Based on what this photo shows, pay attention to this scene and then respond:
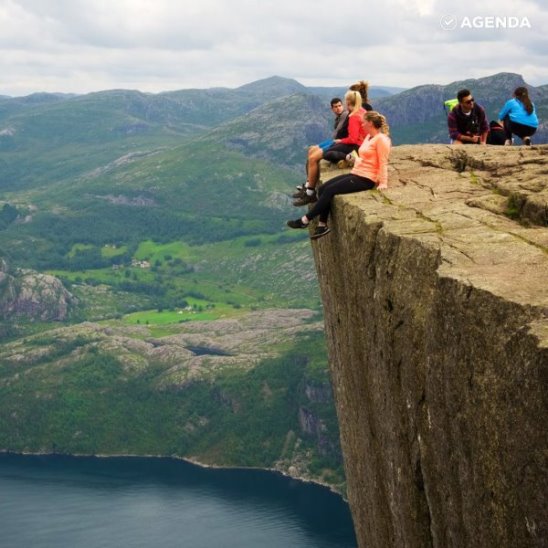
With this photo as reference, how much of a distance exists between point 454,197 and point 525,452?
8.82 m

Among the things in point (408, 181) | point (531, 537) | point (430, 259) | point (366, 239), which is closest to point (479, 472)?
point (531, 537)

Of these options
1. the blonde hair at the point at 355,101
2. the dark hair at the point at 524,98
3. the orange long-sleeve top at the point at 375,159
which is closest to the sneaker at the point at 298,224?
the orange long-sleeve top at the point at 375,159

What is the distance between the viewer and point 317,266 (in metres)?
18.7

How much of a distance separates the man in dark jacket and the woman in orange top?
324 inches

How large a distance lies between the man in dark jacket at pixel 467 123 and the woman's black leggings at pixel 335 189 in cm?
851

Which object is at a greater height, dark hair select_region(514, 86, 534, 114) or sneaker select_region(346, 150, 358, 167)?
dark hair select_region(514, 86, 534, 114)

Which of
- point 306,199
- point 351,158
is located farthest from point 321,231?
point 351,158

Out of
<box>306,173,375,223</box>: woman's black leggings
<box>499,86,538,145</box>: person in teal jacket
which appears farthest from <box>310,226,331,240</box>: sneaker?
<box>499,86,538,145</box>: person in teal jacket

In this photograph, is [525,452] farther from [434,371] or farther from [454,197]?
[454,197]

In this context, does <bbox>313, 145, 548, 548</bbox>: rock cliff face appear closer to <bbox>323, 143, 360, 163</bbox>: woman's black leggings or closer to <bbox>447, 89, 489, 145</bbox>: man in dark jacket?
<bbox>323, 143, 360, 163</bbox>: woman's black leggings

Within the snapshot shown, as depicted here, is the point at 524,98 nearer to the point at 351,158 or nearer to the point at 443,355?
the point at 351,158

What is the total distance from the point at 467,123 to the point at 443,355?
1662cm

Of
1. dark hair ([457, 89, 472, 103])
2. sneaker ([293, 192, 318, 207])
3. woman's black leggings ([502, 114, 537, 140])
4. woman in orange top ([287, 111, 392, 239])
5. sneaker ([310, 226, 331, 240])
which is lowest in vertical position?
sneaker ([310, 226, 331, 240])

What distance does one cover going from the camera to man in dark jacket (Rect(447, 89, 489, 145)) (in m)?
24.5
